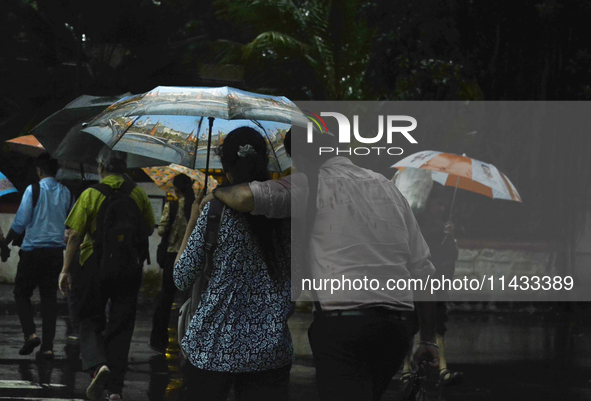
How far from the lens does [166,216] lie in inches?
364

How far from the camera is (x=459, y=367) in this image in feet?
27.7

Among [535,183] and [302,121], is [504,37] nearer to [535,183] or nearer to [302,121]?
[535,183]

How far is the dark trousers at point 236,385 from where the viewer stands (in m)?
3.80

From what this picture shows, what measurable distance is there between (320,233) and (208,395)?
0.88 m

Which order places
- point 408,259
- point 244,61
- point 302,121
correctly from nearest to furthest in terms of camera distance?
1. point 408,259
2. point 302,121
3. point 244,61

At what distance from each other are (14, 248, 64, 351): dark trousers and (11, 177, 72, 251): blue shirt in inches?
3.5

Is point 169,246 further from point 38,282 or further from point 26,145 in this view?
point 26,145

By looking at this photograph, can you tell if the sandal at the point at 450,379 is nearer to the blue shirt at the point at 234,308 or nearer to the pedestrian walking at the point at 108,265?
the pedestrian walking at the point at 108,265

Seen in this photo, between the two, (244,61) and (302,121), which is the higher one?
(244,61)

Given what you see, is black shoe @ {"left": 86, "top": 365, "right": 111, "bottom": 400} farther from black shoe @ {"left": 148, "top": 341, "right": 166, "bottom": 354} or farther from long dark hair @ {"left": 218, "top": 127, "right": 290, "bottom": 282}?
long dark hair @ {"left": 218, "top": 127, "right": 290, "bottom": 282}

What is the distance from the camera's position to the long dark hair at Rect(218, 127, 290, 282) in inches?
153

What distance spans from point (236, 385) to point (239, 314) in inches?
12.7

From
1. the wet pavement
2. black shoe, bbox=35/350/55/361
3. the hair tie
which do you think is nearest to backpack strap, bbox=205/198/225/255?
the hair tie

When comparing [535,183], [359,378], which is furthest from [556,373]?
[535,183]
